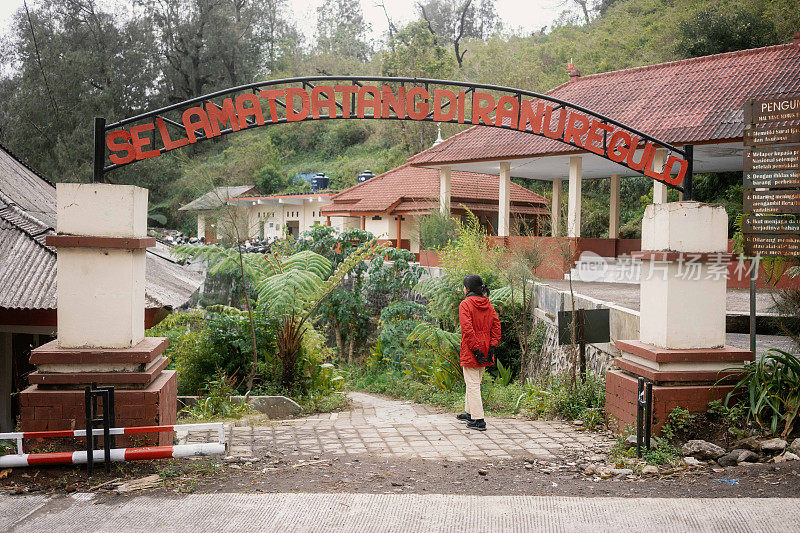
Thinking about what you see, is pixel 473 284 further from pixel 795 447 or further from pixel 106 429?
pixel 106 429

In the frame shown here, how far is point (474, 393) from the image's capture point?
7496 millimetres

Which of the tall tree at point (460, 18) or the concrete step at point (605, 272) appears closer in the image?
the concrete step at point (605, 272)

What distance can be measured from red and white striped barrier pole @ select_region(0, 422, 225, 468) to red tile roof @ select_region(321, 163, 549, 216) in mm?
20142

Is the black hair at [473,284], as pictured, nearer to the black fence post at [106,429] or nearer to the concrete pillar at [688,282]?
the concrete pillar at [688,282]

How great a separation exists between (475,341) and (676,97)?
12275 millimetres

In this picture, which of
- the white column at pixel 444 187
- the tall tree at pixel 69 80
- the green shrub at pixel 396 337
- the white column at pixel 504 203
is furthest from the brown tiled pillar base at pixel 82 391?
the tall tree at pixel 69 80

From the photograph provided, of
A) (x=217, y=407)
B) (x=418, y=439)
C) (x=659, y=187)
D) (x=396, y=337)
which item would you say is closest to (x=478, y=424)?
(x=418, y=439)

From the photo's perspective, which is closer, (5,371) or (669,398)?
(669,398)

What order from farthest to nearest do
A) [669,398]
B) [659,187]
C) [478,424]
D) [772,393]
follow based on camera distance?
[659,187]
[478,424]
[669,398]
[772,393]

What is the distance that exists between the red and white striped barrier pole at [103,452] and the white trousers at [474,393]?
3077 mm

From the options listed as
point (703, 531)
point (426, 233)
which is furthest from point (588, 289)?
point (703, 531)

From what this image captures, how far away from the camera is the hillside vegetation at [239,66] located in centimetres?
4006

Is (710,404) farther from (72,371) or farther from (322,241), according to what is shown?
(322,241)

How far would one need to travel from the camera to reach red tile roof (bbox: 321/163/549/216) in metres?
27.1
